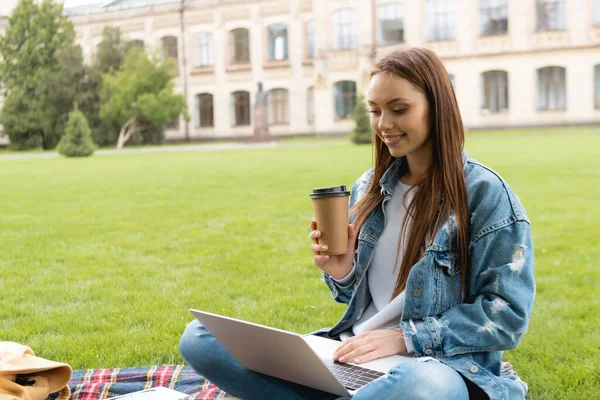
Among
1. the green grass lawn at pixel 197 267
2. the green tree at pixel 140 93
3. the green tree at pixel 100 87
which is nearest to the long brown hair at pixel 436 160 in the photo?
the green grass lawn at pixel 197 267

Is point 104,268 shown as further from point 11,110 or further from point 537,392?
point 11,110

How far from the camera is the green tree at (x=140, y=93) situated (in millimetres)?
30359

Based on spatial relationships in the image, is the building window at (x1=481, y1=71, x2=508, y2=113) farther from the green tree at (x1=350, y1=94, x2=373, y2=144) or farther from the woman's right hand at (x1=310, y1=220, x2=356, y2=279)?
the woman's right hand at (x1=310, y1=220, x2=356, y2=279)

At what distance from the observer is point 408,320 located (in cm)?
217

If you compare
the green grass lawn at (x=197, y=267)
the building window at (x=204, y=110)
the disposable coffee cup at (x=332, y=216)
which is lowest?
the green grass lawn at (x=197, y=267)

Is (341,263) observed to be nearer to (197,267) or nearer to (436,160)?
(436,160)

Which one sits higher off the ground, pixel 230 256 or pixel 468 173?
pixel 468 173

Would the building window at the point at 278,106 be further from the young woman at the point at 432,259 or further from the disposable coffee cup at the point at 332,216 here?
the disposable coffee cup at the point at 332,216

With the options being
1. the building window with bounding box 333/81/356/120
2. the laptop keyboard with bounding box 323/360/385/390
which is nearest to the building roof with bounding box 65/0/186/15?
the building window with bounding box 333/81/356/120

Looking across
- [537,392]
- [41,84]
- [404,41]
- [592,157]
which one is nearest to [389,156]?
[537,392]

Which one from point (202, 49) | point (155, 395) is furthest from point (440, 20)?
point (155, 395)

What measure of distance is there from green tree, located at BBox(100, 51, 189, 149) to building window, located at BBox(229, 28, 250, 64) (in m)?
5.39

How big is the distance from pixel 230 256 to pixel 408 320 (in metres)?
4.28

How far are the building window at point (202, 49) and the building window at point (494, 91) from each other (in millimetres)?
12661
